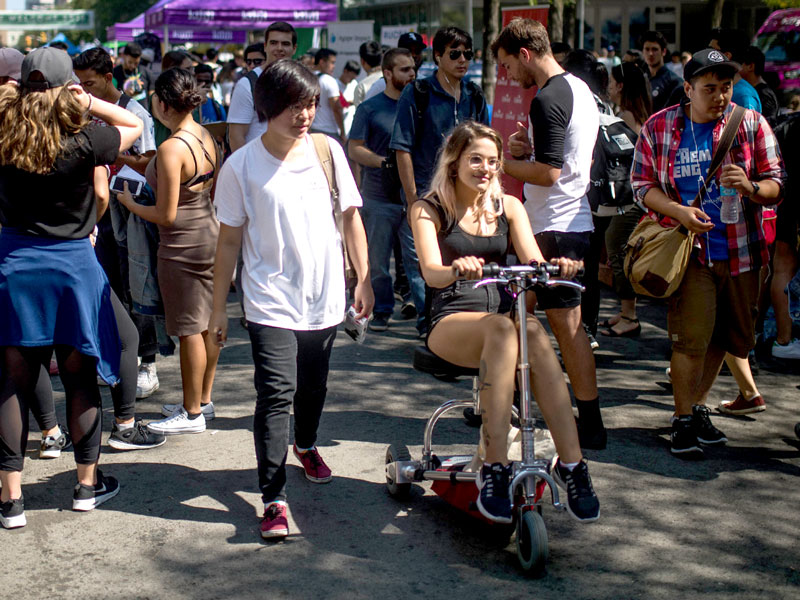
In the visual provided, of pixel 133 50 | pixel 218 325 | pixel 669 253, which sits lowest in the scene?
pixel 218 325

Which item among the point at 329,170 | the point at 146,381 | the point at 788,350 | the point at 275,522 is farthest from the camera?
the point at 788,350

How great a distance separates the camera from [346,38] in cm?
1833

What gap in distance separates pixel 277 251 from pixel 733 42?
487 centimetres

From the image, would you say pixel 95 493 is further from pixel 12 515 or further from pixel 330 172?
pixel 330 172

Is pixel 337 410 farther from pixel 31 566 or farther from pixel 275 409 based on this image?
pixel 31 566

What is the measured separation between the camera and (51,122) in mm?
4000

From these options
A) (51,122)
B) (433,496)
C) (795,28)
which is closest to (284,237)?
(51,122)

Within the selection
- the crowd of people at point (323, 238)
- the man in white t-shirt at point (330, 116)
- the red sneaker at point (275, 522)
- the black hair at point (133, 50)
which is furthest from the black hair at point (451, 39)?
the black hair at point (133, 50)

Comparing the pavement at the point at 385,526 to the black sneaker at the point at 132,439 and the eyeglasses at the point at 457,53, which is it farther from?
the eyeglasses at the point at 457,53

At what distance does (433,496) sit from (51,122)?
90.2 inches

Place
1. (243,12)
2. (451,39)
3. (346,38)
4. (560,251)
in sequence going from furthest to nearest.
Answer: (243,12), (346,38), (451,39), (560,251)

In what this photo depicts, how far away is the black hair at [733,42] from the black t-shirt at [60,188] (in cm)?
510

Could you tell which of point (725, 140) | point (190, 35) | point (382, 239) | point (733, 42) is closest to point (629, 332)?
point (382, 239)

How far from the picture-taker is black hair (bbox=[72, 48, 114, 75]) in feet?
18.6
